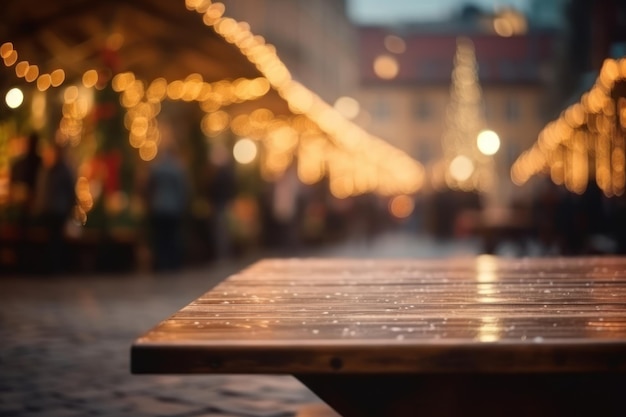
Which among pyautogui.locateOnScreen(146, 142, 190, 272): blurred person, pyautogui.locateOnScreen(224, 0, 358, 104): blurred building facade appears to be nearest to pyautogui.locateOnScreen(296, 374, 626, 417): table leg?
pyautogui.locateOnScreen(146, 142, 190, 272): blurred person

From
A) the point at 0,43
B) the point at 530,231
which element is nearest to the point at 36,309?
the point at 0,43

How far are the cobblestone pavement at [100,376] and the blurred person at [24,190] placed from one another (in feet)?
13.7

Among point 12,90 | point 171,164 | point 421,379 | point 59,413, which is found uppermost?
point 12,90

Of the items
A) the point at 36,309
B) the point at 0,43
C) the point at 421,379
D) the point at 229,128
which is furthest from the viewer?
the point at 229,128

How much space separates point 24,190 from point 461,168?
137 feet

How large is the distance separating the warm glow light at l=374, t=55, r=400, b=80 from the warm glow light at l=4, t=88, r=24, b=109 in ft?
221

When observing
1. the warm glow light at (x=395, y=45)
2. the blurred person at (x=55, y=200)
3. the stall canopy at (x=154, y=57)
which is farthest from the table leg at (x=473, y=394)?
the warm glow light at (x=395, y=45)

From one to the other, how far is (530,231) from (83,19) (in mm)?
8680

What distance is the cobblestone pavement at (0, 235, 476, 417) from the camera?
531 cm

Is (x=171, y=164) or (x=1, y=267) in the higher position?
(x=171, y=164)

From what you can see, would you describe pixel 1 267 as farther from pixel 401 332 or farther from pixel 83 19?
pixel 401 332

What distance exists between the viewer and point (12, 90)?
594 inches

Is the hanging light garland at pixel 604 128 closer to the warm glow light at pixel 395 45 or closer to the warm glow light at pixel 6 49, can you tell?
the warm glow light at pixel 6 49

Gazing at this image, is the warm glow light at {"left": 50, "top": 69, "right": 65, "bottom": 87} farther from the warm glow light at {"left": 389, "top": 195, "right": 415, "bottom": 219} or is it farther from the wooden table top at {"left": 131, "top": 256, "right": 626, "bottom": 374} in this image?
the warm glow light at {"left": 389, "top": 195, "right": 415, "bottom": 219}
